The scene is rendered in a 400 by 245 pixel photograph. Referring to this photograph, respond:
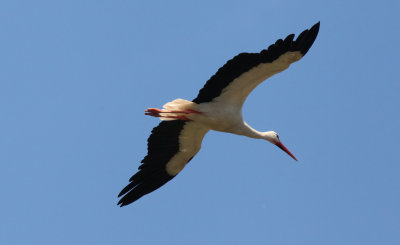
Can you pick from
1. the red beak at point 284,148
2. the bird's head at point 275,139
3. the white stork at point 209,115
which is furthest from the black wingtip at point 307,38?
the red beak at point 284,148

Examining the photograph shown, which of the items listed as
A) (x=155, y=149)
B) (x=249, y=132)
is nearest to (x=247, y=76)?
(x=249, y=132)

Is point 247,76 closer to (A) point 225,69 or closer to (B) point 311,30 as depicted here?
(A) point 225,69

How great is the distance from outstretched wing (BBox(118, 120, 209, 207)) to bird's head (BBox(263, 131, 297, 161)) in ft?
3.96

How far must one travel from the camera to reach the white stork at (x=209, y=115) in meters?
12.0

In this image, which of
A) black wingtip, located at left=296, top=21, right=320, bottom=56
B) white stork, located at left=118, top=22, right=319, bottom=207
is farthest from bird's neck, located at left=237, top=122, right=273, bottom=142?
black wingtip, located at left=296, top=21, right=320, bottom=56

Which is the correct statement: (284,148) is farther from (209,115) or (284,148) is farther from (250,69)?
(250,69)

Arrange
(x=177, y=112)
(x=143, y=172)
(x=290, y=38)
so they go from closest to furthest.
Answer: (x=290, y=38) → (x=177, y=112) → (x=143, y=172)

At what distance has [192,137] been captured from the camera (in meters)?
13.9

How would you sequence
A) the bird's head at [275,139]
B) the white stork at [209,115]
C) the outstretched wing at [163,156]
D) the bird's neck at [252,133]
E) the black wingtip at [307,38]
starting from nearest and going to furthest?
the black wingtip at [307,38] → the white stork at [209,115] → the bird's neck at [252,133] → the outstretched wing at [163,156] → the bird's head at [275,139]

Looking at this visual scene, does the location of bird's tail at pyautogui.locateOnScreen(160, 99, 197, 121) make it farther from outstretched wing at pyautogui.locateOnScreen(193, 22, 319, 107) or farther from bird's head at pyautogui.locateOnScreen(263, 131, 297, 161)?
bird's head at pyautogui.locateOnScreen(263, 131, 297, 161)

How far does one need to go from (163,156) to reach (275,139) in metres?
2.17

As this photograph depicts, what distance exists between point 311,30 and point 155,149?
12.7 ft

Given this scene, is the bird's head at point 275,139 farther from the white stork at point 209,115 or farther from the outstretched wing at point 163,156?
the outstretched wing at point 163,156

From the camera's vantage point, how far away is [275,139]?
46.9ft
